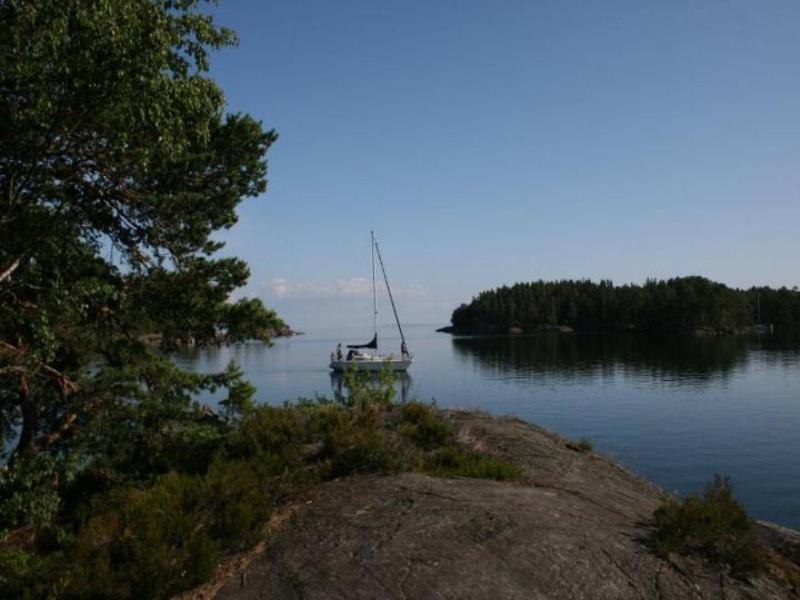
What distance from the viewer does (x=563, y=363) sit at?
254 feet

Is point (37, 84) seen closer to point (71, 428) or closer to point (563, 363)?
point (71, 428)

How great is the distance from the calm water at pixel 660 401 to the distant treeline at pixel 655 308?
69.9m

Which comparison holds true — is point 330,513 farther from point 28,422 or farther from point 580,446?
point 580,446

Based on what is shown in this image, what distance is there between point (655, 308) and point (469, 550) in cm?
17497

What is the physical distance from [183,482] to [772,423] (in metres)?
36.0

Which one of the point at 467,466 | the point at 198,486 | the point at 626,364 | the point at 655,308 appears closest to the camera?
the point at 198,486

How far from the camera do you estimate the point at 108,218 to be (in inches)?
448

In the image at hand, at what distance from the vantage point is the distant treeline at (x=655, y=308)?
157625 millimetres

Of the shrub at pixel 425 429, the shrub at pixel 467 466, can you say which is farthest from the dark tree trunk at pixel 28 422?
the shrub at pixel 467 466

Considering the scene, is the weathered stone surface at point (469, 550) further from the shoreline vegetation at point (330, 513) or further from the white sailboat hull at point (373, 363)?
the white sailboat hull at point (373, 363)

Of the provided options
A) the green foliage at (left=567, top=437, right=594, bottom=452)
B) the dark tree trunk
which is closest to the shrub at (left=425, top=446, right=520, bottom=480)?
the green foliage at (left=567, top=437, right=594, bottom=452)

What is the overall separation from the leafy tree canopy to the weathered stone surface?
3276 millimetres

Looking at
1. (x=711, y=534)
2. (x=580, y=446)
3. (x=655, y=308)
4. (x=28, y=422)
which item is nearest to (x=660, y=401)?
(x=580, y=446)

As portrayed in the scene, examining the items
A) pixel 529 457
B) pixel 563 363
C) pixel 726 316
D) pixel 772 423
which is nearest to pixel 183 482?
pixel 529 457
